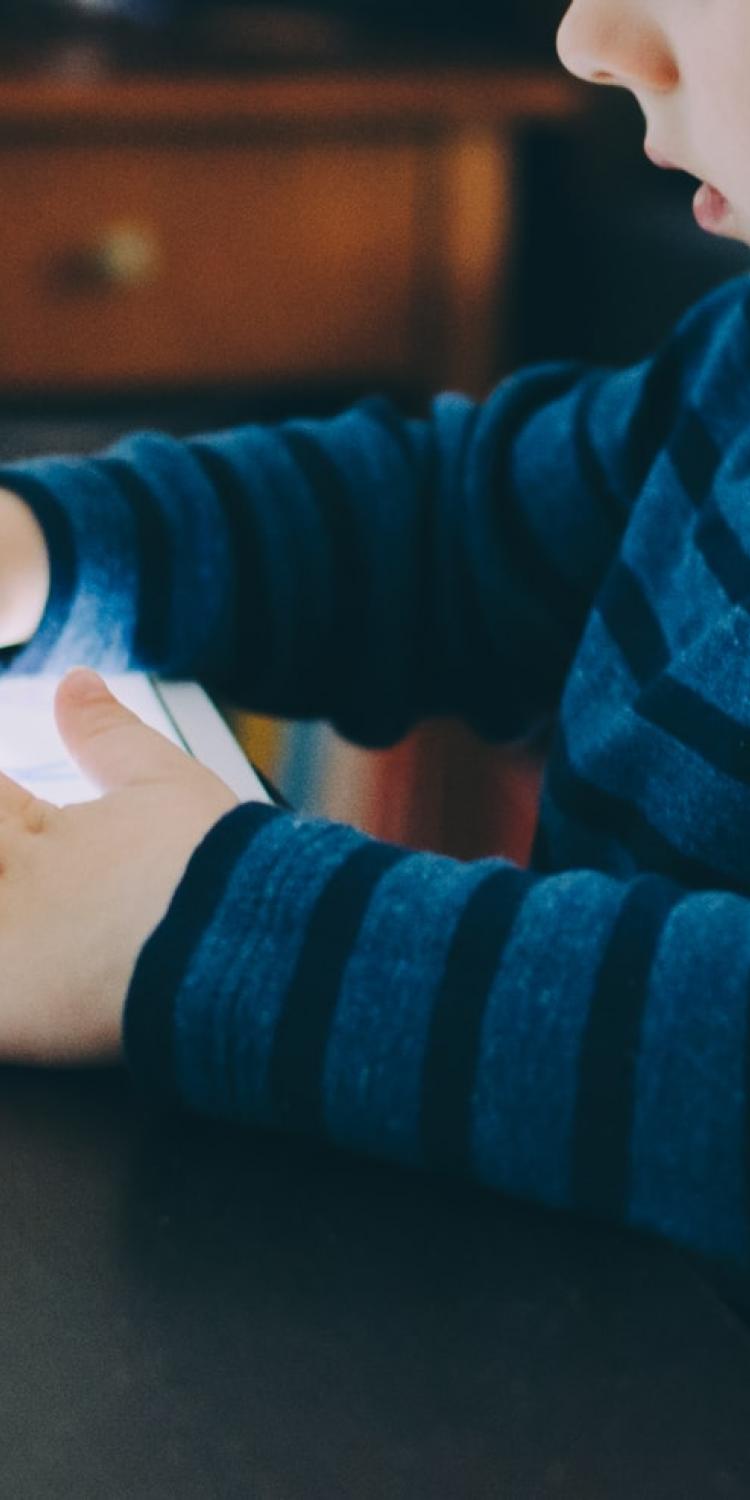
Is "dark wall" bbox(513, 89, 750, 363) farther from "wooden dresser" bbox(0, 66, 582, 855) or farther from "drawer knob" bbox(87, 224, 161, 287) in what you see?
"drawer knob" bbox(87, 224, 161, 287)

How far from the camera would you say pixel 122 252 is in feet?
4.05

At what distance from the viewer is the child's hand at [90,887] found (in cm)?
29

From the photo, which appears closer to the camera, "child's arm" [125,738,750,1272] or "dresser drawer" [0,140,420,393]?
"child's arm" [125,738,750,1272]

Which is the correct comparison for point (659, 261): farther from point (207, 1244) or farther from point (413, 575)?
point (207, 1244)

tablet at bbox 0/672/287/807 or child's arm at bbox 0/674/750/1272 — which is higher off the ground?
child's arm at bbox 0/674/750/1272

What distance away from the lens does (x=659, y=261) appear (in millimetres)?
1221

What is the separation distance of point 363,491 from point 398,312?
761 millimetres

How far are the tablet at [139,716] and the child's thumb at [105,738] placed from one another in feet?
0.04

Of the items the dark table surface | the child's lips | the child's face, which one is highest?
the child's face

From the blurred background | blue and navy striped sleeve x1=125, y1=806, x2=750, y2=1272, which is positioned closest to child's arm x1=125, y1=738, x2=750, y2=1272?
blue and navy striped sleeve x1=125, y1=806, x2=750, y2=1272

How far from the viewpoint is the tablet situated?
380 millimetres

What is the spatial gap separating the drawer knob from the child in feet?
2.25

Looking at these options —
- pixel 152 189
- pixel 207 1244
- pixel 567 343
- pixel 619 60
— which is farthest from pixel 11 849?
pixel 567 343

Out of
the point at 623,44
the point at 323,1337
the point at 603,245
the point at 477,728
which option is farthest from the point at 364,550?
the point at 603,245
